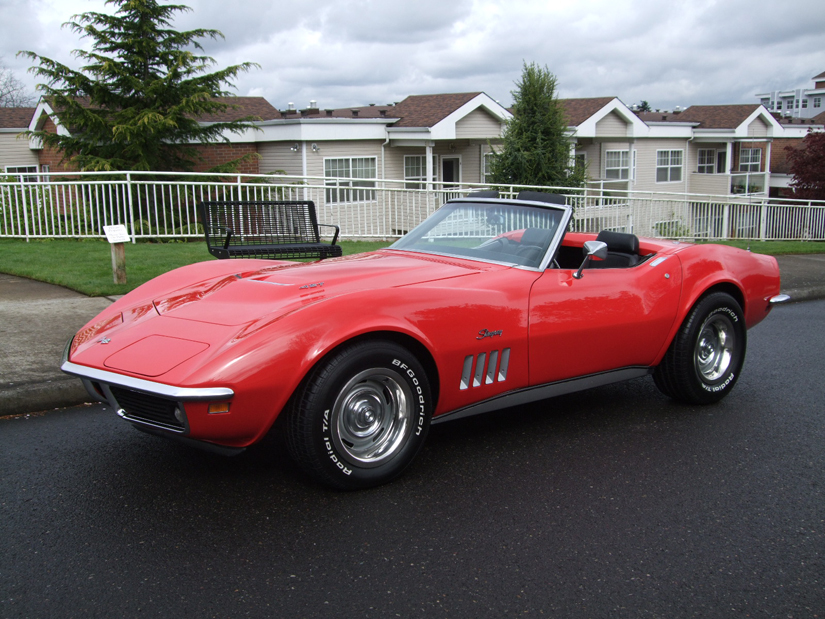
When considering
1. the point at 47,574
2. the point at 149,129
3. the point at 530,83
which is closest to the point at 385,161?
the point at 530,83

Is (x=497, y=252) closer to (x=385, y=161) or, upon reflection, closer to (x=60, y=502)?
(x=60, y=502)

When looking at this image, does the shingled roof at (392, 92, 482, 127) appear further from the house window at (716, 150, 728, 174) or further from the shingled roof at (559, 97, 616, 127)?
the house window at (716, 150, 728, 174)

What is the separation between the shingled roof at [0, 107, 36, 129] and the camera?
2988 centimetres

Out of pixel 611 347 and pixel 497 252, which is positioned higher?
pixel 497 252

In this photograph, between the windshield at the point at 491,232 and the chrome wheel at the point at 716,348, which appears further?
the chrome wheel at the point at 716,348

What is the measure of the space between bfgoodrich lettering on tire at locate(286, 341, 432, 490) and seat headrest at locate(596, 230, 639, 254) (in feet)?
6.66

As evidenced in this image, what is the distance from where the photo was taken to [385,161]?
86.0 feet

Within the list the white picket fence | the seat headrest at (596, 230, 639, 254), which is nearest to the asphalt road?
the seat headrest at (596, 230, 639, 254)

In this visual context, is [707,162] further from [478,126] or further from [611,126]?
[478,126]

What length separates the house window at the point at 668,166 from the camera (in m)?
35.9

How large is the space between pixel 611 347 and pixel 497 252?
2.95 ft

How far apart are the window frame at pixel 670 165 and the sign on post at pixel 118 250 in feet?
105

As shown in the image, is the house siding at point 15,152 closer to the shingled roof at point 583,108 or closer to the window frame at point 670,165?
the shingled roof at point 583,108

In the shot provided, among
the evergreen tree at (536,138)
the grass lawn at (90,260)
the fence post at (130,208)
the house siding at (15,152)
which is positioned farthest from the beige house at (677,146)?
the house siding at (15,152)
